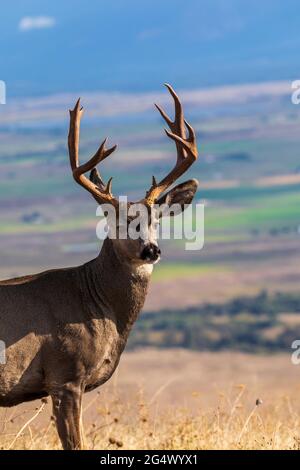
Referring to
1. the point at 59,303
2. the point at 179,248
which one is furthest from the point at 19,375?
the point at 179,248

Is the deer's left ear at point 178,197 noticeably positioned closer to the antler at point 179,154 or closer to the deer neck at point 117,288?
the antler at point 179,154

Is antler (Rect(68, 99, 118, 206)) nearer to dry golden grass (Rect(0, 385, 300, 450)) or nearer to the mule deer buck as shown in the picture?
the mule deer buck

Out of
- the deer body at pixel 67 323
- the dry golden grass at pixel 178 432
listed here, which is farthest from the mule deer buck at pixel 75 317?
the dry golden grass at pixel 178 432

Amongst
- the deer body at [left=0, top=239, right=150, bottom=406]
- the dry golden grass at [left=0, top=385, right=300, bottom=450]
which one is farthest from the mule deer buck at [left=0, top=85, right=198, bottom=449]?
the dry golden grass at [left=0, top=385, right=300, bottom=450]

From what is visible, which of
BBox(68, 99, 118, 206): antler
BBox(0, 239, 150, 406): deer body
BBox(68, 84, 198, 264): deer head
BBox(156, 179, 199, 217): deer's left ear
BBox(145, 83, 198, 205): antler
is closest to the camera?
BBox(0, 239, 150, 406): deer body

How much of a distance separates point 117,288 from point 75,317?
0.57m

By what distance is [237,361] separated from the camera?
6488 cm

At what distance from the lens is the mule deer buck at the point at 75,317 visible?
12797 millimetres

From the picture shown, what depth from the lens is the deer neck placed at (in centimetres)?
1332

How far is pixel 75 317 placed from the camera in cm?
1307

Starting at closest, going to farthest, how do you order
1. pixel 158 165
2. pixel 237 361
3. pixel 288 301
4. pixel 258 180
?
pixel 237 361 → pixel 288 301 → pixel 258 180 → pixel 158 165

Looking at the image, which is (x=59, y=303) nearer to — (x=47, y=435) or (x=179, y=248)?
(x=47, y=435)

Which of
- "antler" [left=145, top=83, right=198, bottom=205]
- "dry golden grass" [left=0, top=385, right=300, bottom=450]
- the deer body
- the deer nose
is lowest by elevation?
"dry golden grass" [left=0, top=385, right=300, bottom=450]

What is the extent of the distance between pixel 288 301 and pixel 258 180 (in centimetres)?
5398
